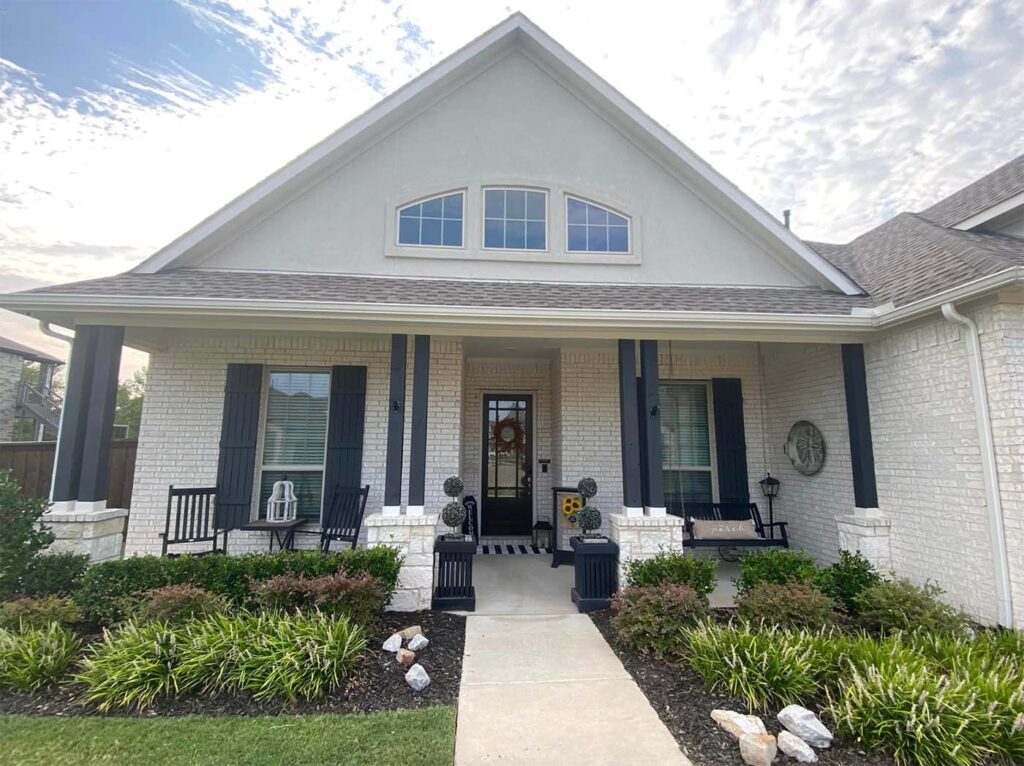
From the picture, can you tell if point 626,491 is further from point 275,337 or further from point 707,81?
point 707,81

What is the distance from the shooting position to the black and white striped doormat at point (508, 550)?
23.0 feet

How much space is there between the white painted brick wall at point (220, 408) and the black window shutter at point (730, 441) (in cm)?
376

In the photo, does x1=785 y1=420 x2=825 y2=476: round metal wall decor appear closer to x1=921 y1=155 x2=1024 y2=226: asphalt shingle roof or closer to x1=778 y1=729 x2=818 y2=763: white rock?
x1=921 y1=155 x2=1024 y2=226: asphalt shingle roof

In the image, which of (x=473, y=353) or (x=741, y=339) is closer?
(x=741, y=339)

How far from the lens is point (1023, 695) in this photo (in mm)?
2730

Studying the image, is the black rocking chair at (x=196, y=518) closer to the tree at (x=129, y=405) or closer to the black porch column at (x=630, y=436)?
the black porch column at (x=630, y=436)

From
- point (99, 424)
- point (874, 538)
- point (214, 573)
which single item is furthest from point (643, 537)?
point (99, 424)

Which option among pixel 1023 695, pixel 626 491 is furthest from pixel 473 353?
pixel 1023 695

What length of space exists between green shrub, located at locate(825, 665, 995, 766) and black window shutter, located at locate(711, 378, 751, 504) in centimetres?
398

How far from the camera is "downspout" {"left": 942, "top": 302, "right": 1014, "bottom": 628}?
396 centimetres

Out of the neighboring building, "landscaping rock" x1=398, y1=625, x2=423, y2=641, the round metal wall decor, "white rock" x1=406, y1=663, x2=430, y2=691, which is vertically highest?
the neighboring building

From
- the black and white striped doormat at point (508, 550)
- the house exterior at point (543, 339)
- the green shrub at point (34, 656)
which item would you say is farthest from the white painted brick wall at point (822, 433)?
the green shrub at point (34, 656)

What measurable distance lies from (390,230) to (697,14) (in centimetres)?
518

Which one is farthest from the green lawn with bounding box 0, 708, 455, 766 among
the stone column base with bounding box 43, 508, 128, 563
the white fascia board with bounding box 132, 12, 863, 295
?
the white fascia board with bounding box 132, 12, 863, 295
